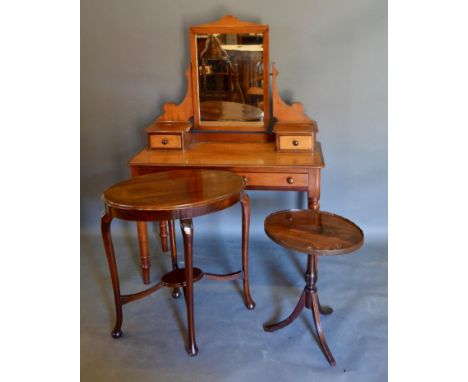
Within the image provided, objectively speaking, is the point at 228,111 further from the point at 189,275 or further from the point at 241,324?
the point at 241,324

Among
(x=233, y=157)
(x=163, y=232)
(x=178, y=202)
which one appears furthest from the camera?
(x=163, y=232)

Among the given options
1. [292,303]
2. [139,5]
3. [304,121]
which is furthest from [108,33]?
[292,303]

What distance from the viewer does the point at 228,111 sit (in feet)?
9.47

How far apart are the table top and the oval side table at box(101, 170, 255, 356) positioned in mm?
150

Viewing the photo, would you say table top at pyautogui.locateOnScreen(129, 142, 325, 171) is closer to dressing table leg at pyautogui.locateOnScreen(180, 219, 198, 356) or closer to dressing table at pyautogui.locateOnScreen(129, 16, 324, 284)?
dressing table at pyautogui.locateOnScreen(129, 16, 324, 284)

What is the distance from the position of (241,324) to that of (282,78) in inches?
63.0

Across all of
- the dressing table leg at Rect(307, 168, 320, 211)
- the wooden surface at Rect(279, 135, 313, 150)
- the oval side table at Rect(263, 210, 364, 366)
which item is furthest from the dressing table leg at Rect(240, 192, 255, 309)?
the wooden surface at Rect(279, 135, 313, 150)

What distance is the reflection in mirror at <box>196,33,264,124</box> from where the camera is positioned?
2.78 m

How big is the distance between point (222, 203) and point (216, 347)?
734 millimetres

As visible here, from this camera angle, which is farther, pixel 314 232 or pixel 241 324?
pixel 241 324

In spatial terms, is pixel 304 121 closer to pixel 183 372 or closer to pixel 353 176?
pixel 353 176

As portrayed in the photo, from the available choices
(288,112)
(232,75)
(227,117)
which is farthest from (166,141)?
(288,112)

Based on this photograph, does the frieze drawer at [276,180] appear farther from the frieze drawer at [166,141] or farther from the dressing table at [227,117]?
the frieze drawer at [166,141]

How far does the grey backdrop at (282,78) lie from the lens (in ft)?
9.46
